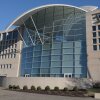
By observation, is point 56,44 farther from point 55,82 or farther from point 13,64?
point 13,64

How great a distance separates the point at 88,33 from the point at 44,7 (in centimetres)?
1157

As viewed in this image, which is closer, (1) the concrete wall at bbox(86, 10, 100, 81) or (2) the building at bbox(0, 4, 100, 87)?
(1) the concrete wall at bbox(86, 10, 100, 81)

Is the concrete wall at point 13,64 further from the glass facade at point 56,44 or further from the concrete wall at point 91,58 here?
the concrete wall at point 91,58

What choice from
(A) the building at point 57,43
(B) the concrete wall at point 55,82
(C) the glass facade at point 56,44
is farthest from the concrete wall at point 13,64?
(B) the concrete wall at point 55,82

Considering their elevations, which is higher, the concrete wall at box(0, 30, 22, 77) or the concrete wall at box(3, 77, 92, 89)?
the concrete wall at box(0, 30, 22, 77)

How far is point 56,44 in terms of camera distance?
44.3 m

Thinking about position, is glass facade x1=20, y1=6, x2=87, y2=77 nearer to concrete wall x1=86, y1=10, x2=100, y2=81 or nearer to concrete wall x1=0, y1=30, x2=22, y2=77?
concrete wall x1=86, y1=10, x2=100, y2=81

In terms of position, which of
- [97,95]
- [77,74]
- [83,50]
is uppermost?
[83,50]

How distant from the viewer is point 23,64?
5022 centimetres

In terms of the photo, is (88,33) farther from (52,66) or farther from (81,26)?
(52,66)

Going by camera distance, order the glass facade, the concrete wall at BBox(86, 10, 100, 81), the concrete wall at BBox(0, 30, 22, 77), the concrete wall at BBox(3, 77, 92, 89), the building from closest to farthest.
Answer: the concrete wall at BBox(3, 77, 92, 89)
the concrete wall at BBox(86, 10, 100, 81)
the building
the glass facade
the concrete wall at BBox(0, 30, 22, 77)

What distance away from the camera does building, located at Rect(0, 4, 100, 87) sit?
40531mm

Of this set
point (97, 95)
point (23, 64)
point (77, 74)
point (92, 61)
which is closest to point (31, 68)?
point (23, 64)

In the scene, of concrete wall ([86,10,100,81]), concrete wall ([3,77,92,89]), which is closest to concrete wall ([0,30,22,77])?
concrete wall ([3,77,92,89])
